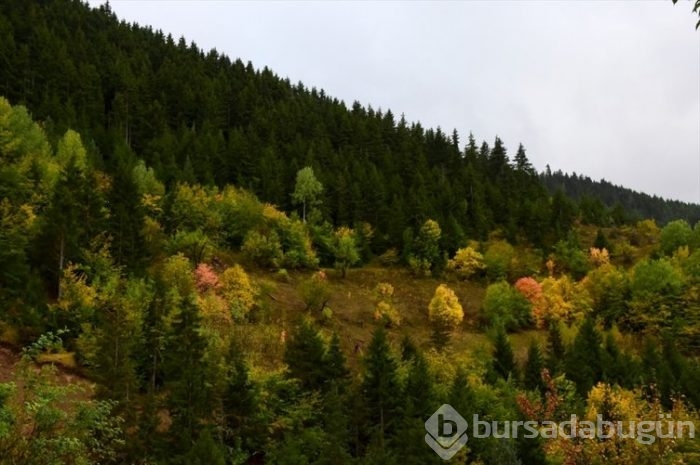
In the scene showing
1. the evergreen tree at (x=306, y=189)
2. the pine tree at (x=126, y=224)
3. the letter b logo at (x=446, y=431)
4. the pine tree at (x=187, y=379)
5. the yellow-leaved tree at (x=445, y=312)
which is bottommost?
the letter b logo at (x=446, y=431)

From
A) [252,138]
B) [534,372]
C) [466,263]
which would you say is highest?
[252,138]

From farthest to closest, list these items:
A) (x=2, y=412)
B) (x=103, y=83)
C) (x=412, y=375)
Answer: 1. (x=103, y=83)
2. (x=412, y=375)
3. (x=2, y=412)

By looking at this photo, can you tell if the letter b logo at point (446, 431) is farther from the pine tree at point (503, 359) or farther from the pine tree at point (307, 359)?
the pine tree at point (503, 359)

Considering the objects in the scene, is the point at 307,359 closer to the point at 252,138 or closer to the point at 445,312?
the point at 445,312

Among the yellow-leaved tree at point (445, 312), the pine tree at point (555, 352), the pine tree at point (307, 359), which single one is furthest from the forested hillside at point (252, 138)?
the pine tree at point (307, 359)

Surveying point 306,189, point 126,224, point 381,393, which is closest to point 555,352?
point 381,393

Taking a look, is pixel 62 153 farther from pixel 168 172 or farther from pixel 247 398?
pixel 247 398

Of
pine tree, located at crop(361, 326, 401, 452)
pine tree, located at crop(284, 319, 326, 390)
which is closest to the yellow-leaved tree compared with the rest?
pine tree, located at crop(361, 326, 401, 452)

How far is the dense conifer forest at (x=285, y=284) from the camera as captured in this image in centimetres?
3438

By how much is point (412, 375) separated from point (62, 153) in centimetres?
5360

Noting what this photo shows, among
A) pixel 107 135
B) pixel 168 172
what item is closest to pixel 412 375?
pixel 168 172

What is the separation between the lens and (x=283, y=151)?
405ft

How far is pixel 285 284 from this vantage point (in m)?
77.9

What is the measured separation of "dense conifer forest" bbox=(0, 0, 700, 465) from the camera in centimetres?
3438
